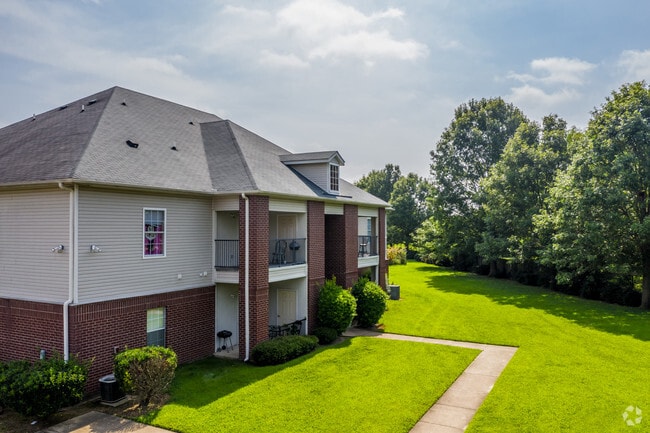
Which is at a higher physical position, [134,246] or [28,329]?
[134,246]

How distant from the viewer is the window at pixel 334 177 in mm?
20281

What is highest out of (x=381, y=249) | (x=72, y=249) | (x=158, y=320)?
(x=72, y=249)

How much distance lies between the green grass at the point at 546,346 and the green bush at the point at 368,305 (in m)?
0.87

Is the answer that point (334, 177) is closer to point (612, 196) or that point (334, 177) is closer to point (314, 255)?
point (314, 255)

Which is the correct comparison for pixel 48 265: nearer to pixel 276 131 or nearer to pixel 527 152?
pixel 276 131

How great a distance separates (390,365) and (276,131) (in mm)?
16124

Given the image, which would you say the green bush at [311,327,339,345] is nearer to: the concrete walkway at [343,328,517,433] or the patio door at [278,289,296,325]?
the patio door at [278,289,296,325]

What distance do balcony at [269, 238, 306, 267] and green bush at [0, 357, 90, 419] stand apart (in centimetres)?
814

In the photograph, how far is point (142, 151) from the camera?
571 inches

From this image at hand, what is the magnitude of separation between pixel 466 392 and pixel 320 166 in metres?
11.5

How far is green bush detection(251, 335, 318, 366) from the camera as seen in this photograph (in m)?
14.1

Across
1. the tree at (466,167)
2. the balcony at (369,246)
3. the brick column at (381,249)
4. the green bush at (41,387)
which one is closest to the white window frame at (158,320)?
the green bush at (41,387)

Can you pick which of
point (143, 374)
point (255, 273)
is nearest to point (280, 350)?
point (255, 273)

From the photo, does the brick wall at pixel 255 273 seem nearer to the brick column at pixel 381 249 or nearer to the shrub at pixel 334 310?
the shrub at pixel 334 310
